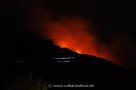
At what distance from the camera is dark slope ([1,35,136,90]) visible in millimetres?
60000

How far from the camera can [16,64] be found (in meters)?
60.8

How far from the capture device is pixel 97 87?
2355 inches

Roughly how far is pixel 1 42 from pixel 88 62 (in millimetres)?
15118

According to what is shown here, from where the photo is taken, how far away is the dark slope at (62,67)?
60.0m

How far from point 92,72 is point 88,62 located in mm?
1609

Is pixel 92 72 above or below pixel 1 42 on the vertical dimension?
below

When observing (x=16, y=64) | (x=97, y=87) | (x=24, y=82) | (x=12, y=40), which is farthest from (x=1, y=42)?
(x=24, y=82)

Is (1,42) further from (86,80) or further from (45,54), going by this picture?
(86,80)

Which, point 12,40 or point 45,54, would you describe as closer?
point 45,54

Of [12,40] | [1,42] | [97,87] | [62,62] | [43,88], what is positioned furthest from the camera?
[12,40]

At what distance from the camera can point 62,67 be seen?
203ft

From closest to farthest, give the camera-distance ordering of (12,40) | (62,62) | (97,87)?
(97,87) < (62,62) < (12,40)

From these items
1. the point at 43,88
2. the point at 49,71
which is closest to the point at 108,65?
the point at 49,71

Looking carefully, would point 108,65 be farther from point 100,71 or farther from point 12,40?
point 12,40
